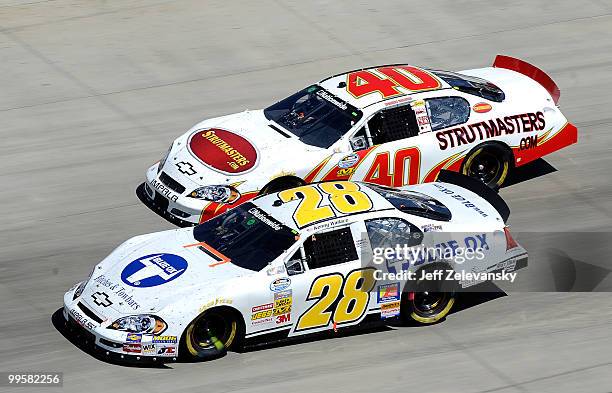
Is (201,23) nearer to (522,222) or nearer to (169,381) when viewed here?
(522,222)

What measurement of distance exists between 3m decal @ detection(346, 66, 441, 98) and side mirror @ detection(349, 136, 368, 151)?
2.16 feet

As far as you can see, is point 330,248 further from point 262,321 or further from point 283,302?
point 262,321

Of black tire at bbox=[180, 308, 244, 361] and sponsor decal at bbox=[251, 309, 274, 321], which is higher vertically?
sponsor decal at bbox=[251, 309, 274, 321]

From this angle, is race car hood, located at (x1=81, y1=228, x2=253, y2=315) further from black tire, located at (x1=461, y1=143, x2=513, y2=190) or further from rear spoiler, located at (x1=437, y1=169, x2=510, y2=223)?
black tire, located at (x1=461, y1=143, x2=513, y2=190)

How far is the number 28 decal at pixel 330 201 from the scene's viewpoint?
14.1 metres

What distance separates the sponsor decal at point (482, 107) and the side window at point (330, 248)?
4.20m

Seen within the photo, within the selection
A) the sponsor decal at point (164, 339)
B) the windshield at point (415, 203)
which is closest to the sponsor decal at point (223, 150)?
the windshield at point (415, 203)

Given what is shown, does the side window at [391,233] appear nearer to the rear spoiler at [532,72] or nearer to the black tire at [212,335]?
the black tire at [212,335]

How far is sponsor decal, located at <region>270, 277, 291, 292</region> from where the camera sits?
1355cm

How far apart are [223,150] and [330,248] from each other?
352 cm

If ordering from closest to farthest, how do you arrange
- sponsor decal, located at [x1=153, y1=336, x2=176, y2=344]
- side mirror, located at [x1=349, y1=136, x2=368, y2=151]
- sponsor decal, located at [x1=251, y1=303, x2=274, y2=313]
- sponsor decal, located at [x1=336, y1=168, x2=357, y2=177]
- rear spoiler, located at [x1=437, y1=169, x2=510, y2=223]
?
sponsor decal, located at [x1=153, y1=336, x2=176, y2=344] < sponsor decal, located at [x1=251, y1=303, x2=274, y2=313] < rear spoiler, located at [x1=437, y1=169, x2=510, y2=223] < sponsor decal, located at [x1=336, y1=168, x2=357, y2=177] < side mirror, located at [x1=349, y1=136, x2=368, y2=151]

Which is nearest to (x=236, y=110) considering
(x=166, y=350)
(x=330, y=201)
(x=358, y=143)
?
(x=358, y=143)

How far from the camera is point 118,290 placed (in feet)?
44.7

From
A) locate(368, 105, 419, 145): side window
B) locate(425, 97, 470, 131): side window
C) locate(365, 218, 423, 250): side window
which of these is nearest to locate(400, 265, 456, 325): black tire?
locate(365, 218, 423, 250): side window
